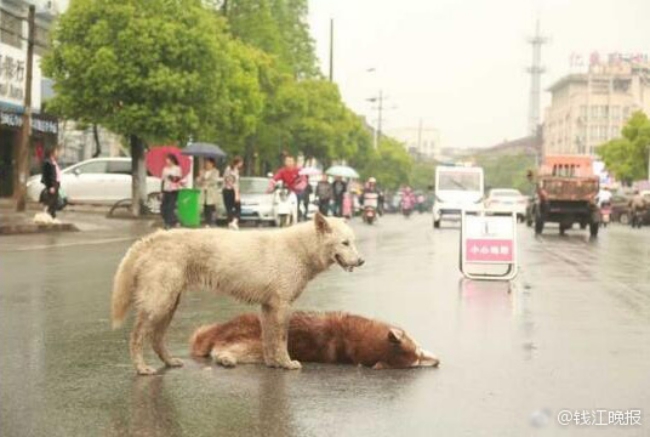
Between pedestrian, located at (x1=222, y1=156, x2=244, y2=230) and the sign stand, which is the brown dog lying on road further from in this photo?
pedestrian, located at (x1=222, y1=156, x2=244, y2=230)

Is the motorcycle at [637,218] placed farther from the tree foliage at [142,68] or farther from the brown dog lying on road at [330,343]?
the brown dog lying on road at [330,343]

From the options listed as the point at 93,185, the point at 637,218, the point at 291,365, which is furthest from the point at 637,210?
the point at 291,365

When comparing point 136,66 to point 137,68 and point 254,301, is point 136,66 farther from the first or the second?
point 254,301

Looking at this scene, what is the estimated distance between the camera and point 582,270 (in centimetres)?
1825

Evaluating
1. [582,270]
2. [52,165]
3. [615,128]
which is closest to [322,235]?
[582,270]

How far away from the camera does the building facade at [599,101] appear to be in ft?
529

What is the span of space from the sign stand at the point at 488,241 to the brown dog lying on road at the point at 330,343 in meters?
8.08

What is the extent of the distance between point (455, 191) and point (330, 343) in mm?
34666

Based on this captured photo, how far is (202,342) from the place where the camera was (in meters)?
8.27

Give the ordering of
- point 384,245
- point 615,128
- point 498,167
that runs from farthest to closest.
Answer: point 498,167
point 615,128
point 384,245

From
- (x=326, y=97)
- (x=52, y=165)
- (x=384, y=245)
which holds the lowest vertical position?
(x=384, y=245)

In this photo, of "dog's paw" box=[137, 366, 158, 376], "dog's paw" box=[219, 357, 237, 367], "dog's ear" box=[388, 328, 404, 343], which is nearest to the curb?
"dog's paw" box=[219, 357, 237, 367]

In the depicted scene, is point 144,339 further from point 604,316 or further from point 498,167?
point 498,167

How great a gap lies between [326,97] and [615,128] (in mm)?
102650
